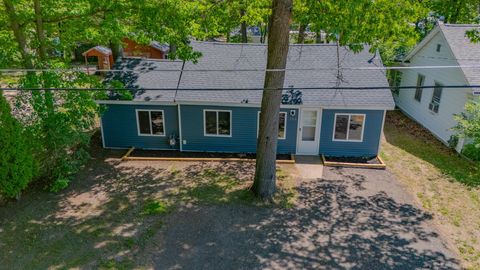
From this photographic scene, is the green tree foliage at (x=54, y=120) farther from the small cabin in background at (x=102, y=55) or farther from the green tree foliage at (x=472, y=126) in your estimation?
the small cabin in background at (x=102, y=55)

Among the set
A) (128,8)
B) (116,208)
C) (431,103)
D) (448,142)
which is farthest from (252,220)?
(431,103)

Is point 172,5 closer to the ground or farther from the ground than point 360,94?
farther from the ground

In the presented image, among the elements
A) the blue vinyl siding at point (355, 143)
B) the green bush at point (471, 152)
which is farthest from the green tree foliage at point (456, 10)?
the blue vinyl siding at point (355, 143)

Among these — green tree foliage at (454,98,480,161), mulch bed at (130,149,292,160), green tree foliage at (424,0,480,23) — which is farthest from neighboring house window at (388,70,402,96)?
mulch bed at (130,149,292,160)

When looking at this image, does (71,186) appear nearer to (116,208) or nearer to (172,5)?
(116,208)

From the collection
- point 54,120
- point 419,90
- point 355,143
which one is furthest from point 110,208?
point 419,90
